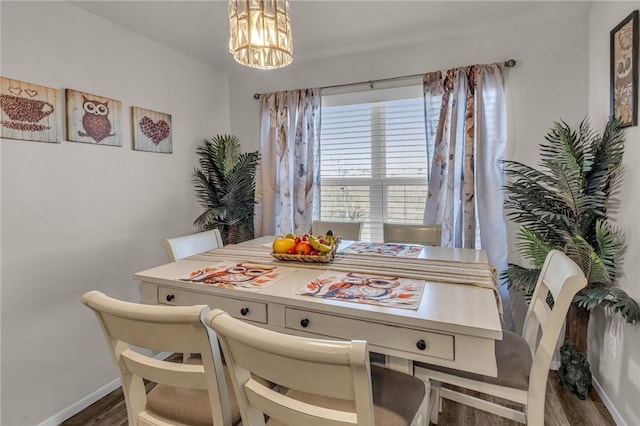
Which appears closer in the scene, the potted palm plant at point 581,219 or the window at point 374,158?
the potted palm plant at point 581,219

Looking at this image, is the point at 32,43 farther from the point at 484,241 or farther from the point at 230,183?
the point at 484,241

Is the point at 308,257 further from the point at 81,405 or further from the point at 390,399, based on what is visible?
the point at 81,405

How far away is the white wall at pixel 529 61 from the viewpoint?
2277 mm

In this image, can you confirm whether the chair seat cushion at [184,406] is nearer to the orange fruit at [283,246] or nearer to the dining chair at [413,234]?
the orange fruit at [283,246]

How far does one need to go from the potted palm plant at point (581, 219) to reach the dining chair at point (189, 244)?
1874mm

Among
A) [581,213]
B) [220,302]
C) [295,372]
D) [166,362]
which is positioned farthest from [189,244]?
[581,213]

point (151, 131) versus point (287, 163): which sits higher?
point (151, 131)

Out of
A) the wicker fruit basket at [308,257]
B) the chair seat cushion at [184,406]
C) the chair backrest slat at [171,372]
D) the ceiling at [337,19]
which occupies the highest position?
the ceiling at [337,19]

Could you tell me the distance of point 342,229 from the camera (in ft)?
8.25

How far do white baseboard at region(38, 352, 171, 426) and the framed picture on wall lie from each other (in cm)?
333

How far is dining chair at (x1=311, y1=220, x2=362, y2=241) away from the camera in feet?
8.13

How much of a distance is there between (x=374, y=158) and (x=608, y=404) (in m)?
2.15

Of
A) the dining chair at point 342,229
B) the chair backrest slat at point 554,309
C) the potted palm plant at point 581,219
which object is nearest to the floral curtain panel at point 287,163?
the dining chair at point 342,229

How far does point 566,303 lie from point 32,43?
2749mm
